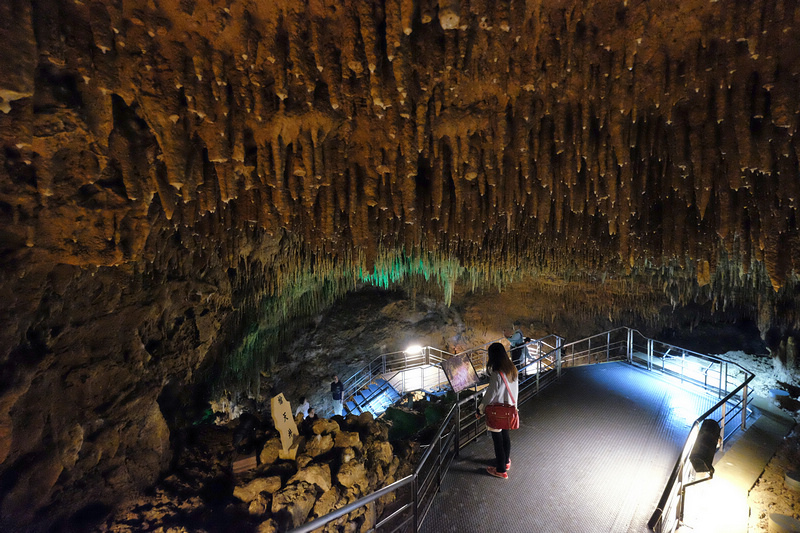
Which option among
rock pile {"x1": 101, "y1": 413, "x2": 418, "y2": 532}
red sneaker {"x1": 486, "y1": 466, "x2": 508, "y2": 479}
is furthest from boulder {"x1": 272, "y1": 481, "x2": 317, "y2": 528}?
red sneaker {"x1": 486, "y1": 466, "x2": 508, "y2": 479}

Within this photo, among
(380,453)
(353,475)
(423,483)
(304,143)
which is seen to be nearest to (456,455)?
(423,483)

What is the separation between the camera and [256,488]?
4246 mm

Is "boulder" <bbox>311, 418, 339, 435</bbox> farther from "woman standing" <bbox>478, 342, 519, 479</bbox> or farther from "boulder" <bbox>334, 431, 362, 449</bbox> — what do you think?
"woman standing" <bbox>478, 342, 519, 479</bbox>

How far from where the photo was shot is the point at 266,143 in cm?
346

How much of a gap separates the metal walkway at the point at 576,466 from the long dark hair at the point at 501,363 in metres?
1.22

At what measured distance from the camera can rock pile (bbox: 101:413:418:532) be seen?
13.0 ft

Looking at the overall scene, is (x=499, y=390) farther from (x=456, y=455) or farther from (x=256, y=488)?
(x=256, y=488)

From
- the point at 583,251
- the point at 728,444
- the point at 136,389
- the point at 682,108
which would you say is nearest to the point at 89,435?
the point at 136,389

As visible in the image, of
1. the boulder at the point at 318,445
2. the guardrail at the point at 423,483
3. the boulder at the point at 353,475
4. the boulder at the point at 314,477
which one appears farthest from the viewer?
the boulder at the point at 318,445

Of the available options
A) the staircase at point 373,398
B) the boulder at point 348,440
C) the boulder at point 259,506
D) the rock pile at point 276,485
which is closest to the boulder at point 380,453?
Result: the rock pile at point 276,485

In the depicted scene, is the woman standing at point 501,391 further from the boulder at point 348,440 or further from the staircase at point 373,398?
the staircase at point 373,398

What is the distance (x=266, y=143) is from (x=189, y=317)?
434cm

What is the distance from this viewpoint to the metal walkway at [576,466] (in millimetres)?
3598

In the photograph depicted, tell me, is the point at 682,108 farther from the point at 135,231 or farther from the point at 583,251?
the point at 135,231
